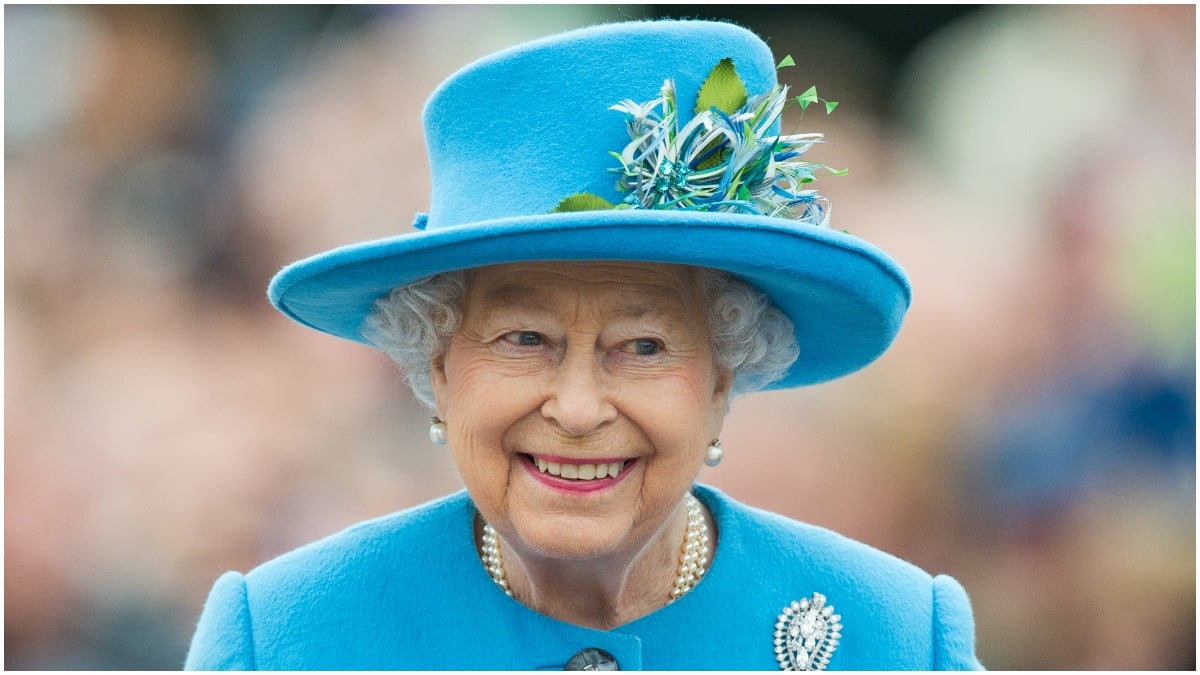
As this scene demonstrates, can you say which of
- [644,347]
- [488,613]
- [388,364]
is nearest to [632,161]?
[644,347]

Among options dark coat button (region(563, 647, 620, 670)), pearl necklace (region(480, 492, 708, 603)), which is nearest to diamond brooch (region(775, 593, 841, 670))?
pearl necklace (region(480, 492, 708, 603))

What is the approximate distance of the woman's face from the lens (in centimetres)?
226

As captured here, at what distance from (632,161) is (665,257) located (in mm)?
253

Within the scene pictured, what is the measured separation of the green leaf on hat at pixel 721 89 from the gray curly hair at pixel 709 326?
304 millimetres

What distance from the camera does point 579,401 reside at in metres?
2.22

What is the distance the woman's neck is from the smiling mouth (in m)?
0.24

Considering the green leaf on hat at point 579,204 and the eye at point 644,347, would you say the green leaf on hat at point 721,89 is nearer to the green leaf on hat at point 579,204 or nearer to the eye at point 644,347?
the green leaf on hat at point 579,204

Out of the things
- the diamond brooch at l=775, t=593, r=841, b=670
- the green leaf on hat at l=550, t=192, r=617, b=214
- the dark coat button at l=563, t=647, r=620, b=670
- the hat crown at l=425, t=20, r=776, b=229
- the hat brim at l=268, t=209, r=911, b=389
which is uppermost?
the hat crown at l=425, t=20, r=776, b=229

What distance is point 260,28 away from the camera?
16.7ft

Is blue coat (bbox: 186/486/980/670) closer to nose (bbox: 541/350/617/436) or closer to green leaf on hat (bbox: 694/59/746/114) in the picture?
nose (bbox: 541/350/617/436)

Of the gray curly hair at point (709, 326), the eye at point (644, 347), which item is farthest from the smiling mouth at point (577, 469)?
the gray curly hair at point (709, 326)

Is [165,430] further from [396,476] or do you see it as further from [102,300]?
[396,476]

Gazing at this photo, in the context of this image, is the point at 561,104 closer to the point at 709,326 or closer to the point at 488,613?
the point at 709,326

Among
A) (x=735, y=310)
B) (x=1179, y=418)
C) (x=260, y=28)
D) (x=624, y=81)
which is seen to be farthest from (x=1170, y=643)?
(x=260, y=28)
